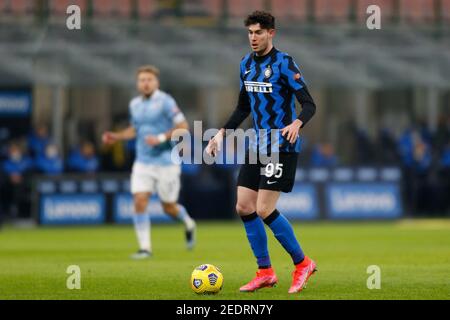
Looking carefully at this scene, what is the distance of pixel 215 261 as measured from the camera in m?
13.6

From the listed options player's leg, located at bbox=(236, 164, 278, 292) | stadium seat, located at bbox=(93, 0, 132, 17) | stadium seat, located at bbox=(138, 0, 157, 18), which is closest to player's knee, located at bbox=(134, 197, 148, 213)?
player's leg, located at bbox=(236, 164, 278, 292)

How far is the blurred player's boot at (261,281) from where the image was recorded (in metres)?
10.1

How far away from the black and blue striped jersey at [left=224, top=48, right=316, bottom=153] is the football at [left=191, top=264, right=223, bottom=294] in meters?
1.26

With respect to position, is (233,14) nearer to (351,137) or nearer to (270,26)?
(351,137)

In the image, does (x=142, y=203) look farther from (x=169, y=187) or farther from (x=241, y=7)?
(x=241, y=7)

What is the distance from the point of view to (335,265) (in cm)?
1292

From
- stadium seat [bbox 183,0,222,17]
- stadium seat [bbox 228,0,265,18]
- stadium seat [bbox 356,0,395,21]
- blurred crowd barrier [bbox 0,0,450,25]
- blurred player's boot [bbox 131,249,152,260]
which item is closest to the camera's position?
blurred player's boot [bbox 131,249,152,260]

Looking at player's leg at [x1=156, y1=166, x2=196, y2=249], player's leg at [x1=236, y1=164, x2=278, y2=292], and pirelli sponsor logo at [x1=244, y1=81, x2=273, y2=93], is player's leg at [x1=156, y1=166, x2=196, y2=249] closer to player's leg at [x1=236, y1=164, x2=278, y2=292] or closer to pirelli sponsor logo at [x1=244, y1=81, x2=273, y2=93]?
player's leg at [x1=236, y1=164, x2=278, y2=292]

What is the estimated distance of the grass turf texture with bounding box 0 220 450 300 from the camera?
9930 mm

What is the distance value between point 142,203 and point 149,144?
81 centimetres

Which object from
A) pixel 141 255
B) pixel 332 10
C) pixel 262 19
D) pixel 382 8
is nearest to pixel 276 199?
pixel 262 19

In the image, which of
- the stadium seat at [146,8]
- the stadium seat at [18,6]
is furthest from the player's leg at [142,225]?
the stadium seat at [146,8]
